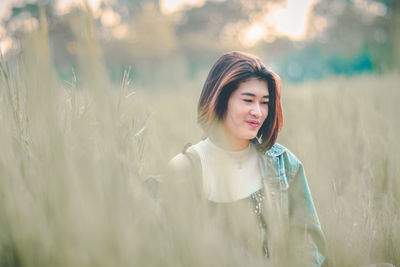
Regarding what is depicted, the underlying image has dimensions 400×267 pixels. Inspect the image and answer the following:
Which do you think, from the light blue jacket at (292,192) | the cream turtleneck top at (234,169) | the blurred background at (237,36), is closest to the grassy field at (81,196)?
the cream turtleneck top at (234,169)

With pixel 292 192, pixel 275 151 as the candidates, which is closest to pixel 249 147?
pixel 275 151

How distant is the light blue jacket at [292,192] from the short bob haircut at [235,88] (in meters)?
0.06

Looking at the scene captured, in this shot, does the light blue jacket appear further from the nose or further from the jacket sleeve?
the nose

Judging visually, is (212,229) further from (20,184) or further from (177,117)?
(177,117)

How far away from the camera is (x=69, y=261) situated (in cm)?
36

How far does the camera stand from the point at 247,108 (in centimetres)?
91

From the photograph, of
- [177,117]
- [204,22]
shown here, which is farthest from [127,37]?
[177,117]

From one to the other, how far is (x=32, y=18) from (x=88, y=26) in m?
0.18

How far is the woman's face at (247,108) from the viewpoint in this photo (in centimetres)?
91

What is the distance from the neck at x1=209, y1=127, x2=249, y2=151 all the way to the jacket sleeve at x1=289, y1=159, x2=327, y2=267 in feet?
0.64

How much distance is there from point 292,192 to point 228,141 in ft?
0.91

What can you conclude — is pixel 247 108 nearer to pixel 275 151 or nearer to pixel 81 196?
pixel 275 151

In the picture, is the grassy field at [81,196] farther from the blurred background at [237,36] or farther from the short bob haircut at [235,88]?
the blurred background at [237,36]

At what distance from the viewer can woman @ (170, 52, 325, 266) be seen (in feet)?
2.96
